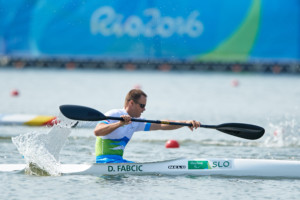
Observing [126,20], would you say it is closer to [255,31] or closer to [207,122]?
[255,31]

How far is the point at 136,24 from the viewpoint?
125 ft

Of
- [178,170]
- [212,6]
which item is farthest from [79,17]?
[178,170]

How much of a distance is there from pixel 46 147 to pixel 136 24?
91.1 feet

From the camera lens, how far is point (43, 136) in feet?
34.8

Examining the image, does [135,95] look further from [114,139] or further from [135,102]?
[114,139]

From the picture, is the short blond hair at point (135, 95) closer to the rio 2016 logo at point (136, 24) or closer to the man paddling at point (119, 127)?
the man paddling at point (119, 127)

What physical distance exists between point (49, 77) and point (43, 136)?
972 inches

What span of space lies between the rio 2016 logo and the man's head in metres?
27.6

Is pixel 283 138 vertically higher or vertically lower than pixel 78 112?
lower

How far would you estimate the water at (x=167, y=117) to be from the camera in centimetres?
948

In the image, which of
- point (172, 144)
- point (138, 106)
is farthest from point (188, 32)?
point (138, 106)

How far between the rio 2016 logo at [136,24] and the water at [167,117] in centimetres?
228

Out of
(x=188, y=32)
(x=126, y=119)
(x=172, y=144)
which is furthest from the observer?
(x=188, y=32)

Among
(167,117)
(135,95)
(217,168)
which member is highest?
(135,95)
